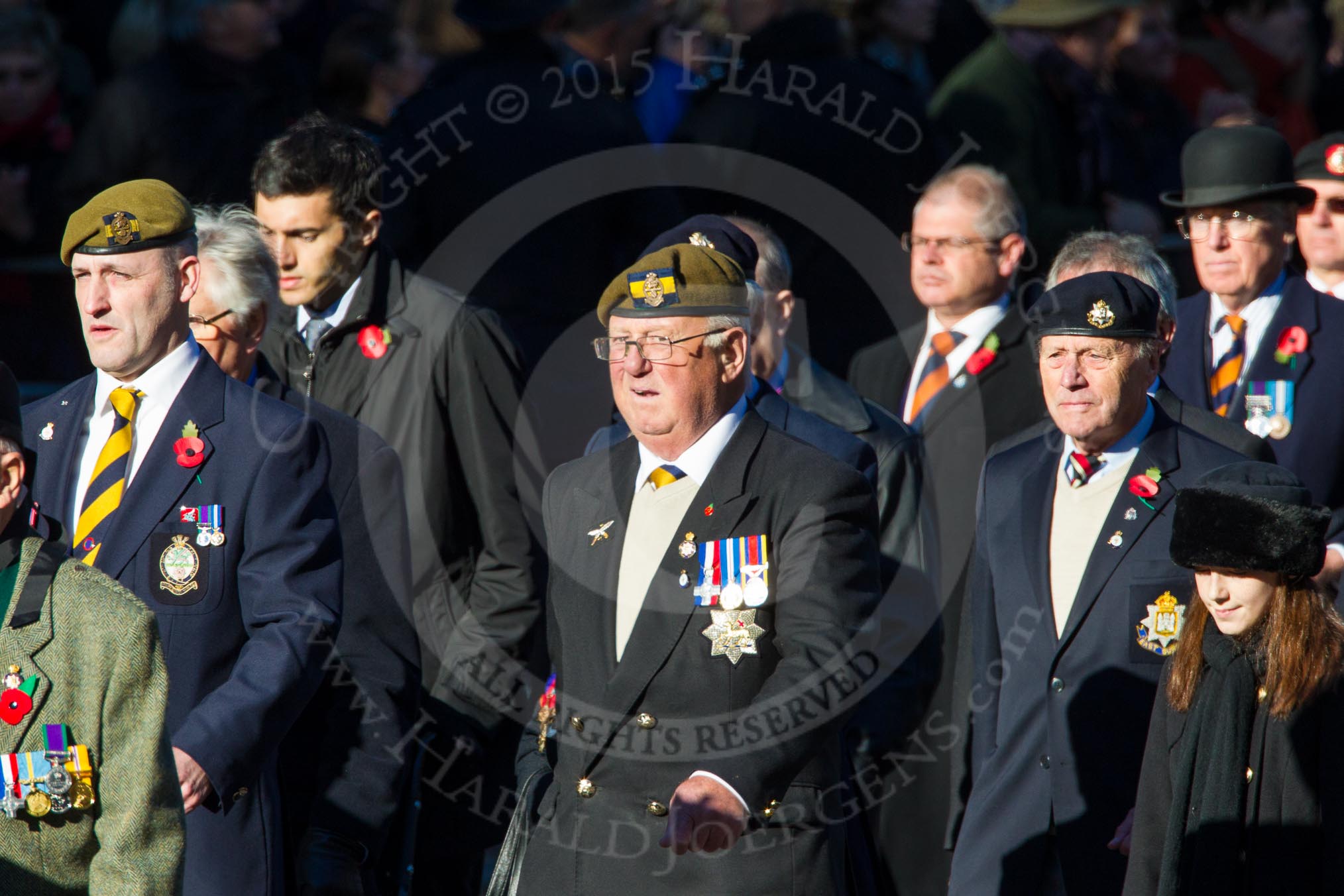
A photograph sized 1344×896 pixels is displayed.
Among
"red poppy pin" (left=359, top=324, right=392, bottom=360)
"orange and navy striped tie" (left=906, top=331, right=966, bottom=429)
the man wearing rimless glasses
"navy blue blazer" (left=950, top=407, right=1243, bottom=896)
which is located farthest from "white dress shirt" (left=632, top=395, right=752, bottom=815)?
the man wearing rimless glasses

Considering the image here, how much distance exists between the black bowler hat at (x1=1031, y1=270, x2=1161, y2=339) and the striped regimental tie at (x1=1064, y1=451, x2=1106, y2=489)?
35 centimetres

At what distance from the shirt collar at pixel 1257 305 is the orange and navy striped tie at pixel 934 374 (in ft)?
2.84

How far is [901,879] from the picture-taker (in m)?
6.47

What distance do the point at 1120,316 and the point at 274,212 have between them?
2.70 m

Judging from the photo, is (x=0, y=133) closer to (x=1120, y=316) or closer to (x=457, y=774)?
(x=457, y=774)

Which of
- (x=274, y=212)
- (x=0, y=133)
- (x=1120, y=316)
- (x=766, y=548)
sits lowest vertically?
(x=766, y=548)

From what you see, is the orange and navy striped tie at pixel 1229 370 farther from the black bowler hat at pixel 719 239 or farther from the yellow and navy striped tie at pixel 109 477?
the yellow and navy striped tie at pixel 109 477

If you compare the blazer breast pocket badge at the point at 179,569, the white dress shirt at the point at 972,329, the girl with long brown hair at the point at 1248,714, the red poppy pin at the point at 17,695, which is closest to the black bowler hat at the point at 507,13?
the white dress shirt at the point at 972,329

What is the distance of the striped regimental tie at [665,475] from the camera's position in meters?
4.55

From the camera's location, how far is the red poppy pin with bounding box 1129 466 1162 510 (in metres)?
5.22

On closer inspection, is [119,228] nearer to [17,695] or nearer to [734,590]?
[17,695]

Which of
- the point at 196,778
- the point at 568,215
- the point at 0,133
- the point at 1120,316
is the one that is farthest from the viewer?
the point at 0,133

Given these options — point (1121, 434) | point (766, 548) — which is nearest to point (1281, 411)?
point (1121, 434)

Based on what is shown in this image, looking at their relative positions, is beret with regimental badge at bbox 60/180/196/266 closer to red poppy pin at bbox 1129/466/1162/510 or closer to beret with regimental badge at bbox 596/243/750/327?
beret with regimental badge at bbox 596/243/750/327
